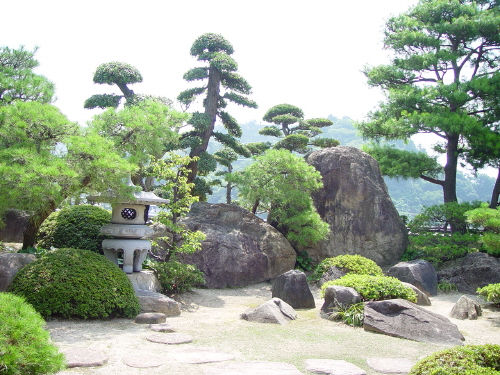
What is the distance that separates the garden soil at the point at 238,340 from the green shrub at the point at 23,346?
29cm

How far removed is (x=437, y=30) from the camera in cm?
1309

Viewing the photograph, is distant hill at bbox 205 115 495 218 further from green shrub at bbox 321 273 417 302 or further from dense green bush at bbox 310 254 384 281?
green shrub at bbox 321 273 417 302

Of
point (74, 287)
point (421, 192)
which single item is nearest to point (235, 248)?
point (74, 287)

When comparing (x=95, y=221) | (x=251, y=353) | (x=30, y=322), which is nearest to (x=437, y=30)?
(x=95, y=221)

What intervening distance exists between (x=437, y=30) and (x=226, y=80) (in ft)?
21.6

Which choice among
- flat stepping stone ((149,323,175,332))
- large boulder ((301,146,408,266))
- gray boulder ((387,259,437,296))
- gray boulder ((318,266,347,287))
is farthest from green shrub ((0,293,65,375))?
large boulder ((301,146,408,266))

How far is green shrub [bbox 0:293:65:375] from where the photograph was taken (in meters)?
3.11

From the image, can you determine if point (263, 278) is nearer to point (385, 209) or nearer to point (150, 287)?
point (150, 287)

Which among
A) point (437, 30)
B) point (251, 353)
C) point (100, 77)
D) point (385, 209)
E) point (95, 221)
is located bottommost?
point (251, 353)

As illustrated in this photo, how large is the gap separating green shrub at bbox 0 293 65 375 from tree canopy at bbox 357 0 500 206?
10858mm

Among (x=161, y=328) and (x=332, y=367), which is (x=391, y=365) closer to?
(x=332, y=367)

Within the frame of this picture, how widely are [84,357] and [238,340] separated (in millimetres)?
1837

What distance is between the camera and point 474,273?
1014 cm

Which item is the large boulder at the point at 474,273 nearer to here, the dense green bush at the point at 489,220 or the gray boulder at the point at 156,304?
the dense green bush at the point at 489,220
